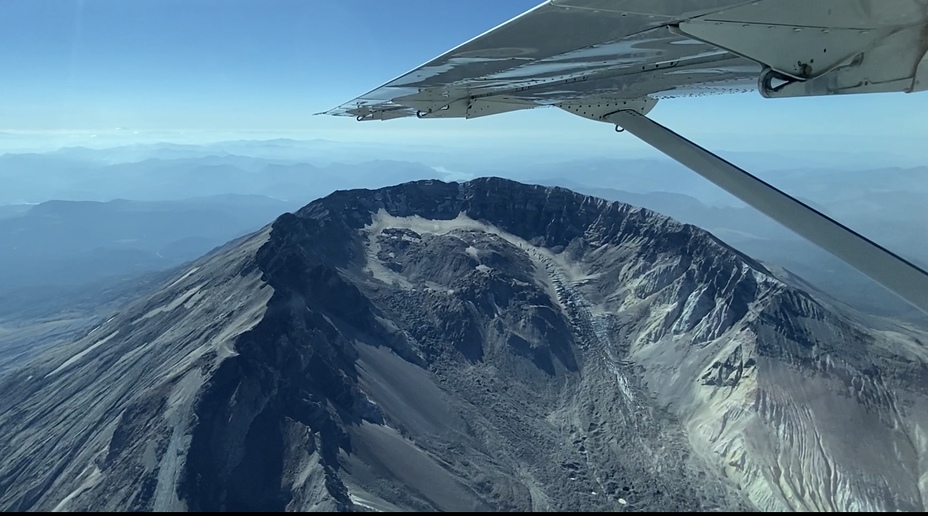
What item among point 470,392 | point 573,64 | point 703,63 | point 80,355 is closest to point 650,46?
point 573,64

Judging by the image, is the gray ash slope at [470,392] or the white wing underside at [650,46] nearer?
the white wing underside at [650,46]

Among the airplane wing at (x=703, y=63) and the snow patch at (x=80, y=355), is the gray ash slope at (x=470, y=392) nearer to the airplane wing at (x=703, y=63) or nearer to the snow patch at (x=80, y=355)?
the snow patch at (x=80, y=355)

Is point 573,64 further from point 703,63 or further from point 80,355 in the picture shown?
point 80,355

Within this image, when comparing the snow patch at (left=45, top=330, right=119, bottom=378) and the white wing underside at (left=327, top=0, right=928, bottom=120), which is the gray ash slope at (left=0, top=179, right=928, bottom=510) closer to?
the snow patch at (left=45, top=330, right=119, bottom=378)

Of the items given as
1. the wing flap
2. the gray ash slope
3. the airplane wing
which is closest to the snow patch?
the gray ash slope

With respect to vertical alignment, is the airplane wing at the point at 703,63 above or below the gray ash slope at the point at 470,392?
above

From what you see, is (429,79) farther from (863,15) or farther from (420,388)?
(420,388)

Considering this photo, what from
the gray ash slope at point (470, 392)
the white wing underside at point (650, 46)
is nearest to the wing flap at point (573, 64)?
the white wing underside at point (650, 46)
